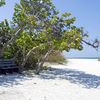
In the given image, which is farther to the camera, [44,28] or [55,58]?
[55,58]

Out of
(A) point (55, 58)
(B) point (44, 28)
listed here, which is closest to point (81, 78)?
(B) point (44, 28)

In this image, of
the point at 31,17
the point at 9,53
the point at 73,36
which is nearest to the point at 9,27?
the point at 9,53

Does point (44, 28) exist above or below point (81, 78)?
above

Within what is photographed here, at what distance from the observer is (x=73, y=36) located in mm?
13969

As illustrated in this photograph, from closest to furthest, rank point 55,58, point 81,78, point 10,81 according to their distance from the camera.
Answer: point 10,81, point 81,78, point 55,58

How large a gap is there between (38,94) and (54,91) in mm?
890

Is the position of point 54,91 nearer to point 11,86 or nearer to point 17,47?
point 11,86

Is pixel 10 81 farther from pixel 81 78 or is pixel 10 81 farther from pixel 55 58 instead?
pixel 55 58

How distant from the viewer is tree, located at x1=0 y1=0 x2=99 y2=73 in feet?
46.6

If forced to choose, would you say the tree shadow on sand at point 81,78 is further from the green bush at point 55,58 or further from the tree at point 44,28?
the green bush at point 55,58

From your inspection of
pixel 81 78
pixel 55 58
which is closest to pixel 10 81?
pixel 81 78

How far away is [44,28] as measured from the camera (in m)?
14.7

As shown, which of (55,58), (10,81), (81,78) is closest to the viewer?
(10,81)

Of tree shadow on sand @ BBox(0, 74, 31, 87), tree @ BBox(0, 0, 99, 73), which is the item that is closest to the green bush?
tree @ BBox(0, 0, 99, 73)
